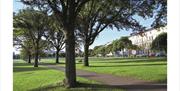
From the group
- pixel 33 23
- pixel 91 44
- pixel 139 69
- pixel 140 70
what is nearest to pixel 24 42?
pixel 33 23

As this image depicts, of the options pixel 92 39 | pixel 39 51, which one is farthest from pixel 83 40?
pixel 39 51

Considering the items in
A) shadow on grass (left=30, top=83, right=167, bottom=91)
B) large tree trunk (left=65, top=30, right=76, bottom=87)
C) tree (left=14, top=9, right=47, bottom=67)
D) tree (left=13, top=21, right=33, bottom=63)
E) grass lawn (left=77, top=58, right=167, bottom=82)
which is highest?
tree (left=14, top=9, right=47, bottom=67)

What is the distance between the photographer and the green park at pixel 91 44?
34.4ft

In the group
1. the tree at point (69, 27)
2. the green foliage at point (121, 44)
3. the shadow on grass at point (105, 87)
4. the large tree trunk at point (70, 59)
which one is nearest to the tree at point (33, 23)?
the green foliage at point (121, 44)

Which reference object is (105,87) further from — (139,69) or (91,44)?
(91,44)

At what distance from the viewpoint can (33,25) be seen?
22531 millimetres

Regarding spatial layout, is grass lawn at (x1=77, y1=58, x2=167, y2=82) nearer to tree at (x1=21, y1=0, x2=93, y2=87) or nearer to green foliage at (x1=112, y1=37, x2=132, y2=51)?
green foliage at (x1=112, y1=37, x2=132, y2=51)

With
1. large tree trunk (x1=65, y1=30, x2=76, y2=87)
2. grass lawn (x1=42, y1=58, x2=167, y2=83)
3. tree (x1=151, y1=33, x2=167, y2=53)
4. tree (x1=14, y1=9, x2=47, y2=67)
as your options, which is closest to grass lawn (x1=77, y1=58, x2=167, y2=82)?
grass lawn (x1=42, y1=58, x2=167, y2=83)

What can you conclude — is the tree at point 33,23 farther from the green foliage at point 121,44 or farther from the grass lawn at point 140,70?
the green foliage at point 121,44

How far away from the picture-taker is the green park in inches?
413

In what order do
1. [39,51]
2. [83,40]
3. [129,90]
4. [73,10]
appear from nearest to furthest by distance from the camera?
[129,90] < [73,10] < [83,40] < [39,51]

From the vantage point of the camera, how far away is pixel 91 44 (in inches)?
797
